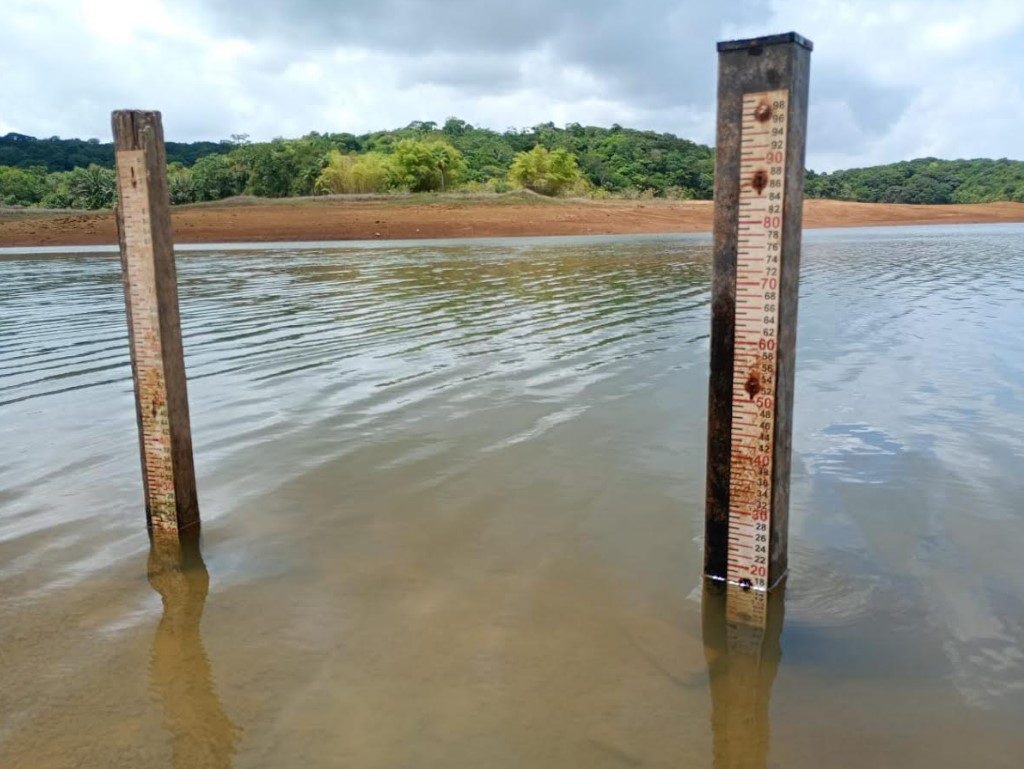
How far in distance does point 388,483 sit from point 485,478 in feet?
1.94

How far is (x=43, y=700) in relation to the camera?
2.95 metres

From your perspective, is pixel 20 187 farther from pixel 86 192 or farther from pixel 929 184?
pixel 929 184

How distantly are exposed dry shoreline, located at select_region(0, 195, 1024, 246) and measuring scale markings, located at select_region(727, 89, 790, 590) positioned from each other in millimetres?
35306

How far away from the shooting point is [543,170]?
209ft

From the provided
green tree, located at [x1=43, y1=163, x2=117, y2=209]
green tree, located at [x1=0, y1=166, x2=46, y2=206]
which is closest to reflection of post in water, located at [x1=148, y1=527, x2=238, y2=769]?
green tree, located at [x1=43, y1=163, x2=117, y2=209]

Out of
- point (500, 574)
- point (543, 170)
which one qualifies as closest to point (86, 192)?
point (543, 170)

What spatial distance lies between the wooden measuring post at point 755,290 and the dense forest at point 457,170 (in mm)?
54052

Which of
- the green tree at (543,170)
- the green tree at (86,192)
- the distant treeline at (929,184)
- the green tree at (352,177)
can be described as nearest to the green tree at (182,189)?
the green tree at (86,192)

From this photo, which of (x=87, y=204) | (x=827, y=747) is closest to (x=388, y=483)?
(x=827, y=747)

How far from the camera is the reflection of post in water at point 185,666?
2.69 metres

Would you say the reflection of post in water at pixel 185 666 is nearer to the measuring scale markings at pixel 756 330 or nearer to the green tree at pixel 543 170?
the measuring scale markings at pixel 756 330

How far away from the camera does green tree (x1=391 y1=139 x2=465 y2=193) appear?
2413 inches

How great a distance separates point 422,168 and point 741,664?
2411 inches

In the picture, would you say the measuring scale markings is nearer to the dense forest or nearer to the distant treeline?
the dense forest
